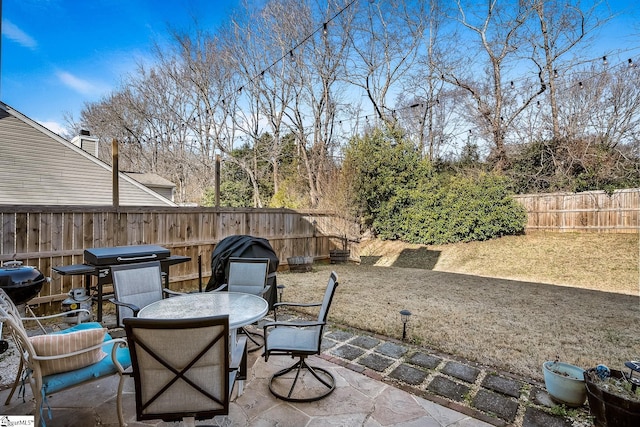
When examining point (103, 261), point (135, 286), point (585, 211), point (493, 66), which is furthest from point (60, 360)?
point (493, 66)

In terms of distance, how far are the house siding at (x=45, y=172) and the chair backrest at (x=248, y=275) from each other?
8570 millimetres

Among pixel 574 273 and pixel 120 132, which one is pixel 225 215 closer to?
pixel 574 273

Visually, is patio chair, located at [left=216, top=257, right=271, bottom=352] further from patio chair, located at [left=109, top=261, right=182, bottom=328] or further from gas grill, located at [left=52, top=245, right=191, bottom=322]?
gas grill, located at [left=52, top=245, right=191, bottom=322]

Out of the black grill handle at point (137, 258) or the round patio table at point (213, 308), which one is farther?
the black grill handle at point (137, 258)

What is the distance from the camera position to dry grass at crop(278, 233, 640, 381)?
3.53 m

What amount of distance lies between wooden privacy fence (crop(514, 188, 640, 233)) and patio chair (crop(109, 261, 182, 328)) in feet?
39.2

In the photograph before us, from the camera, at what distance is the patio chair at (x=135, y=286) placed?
3.14 m

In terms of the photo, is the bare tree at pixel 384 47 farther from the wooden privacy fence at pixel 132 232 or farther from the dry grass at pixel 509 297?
the wooden privacy fence at pixel 132 232

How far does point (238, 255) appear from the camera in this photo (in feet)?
14.6

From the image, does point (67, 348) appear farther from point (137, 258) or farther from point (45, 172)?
point (45, 172)

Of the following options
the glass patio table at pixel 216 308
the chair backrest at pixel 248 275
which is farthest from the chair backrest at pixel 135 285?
the chair backrest at pixel 248 275

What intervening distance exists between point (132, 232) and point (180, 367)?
15.4 ft

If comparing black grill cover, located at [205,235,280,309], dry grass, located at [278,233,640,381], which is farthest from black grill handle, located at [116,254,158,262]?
dry grass, located at [278,233,640,381]

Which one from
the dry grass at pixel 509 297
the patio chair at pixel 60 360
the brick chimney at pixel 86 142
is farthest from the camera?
the brick chimney at pixel 86 142
